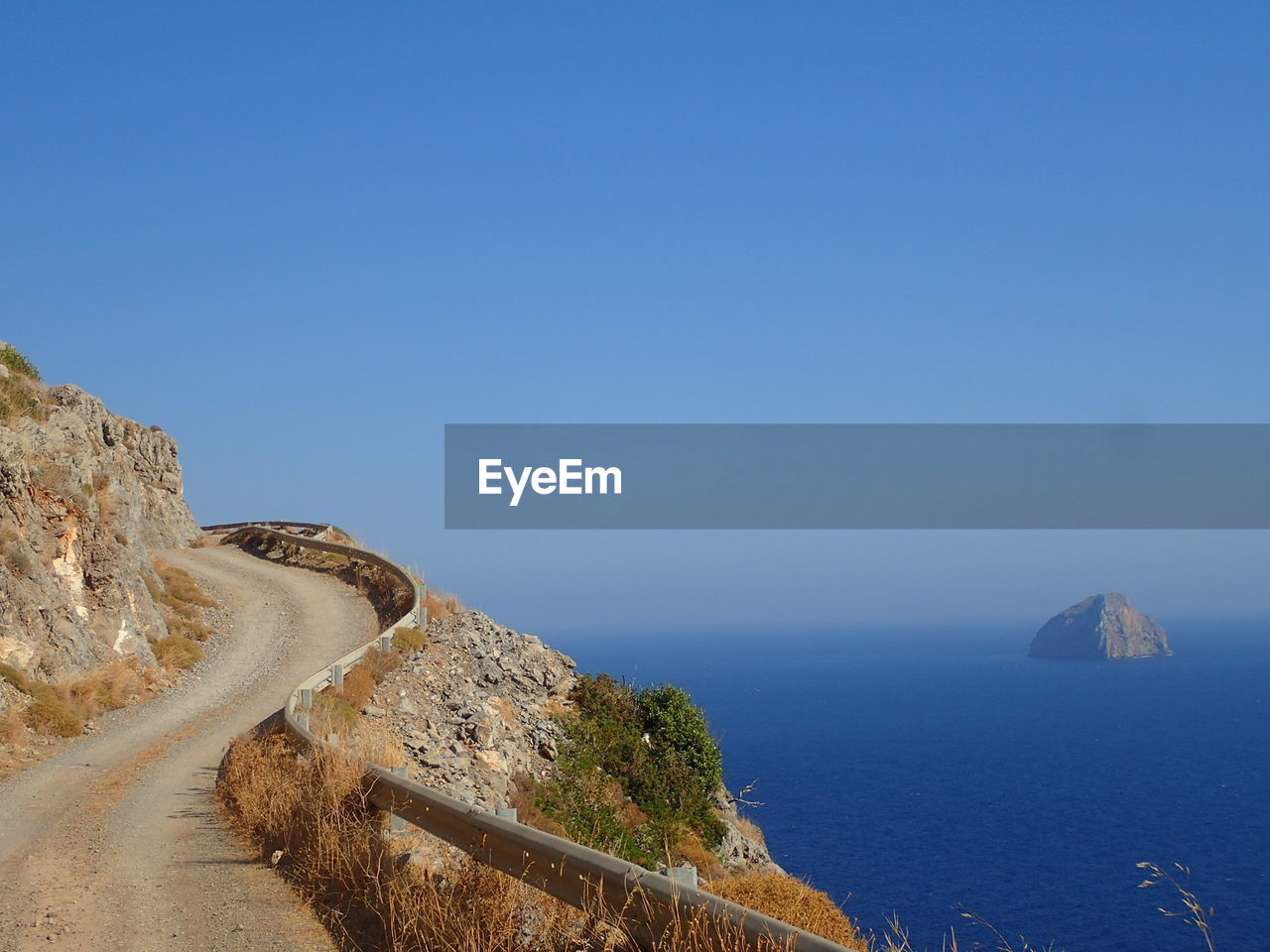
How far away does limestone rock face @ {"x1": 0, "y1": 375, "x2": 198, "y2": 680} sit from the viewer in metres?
19.2

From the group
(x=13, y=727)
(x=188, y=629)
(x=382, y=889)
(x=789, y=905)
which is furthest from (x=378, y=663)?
(x=789, y=905)

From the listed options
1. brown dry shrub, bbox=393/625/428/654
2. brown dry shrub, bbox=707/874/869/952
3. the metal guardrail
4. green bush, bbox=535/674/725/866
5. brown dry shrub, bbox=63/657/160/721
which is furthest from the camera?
brown dry shrub, bbox=393/625/428/654

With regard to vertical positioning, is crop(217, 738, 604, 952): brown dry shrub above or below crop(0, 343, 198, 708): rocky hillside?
below

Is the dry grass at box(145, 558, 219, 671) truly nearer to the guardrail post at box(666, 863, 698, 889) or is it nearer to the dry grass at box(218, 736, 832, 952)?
the dry grass at box(218, 736, 832, 952)

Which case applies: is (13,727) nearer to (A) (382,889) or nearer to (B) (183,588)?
(A) (382,889)

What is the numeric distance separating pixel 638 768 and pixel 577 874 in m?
21.0

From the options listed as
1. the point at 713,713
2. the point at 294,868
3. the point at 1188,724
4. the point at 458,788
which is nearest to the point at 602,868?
the point at 294,868

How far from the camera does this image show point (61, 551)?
21.2m

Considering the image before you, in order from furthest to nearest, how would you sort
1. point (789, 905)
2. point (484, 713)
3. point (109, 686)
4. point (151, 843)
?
1. point (484, 713)
2. point (109, 686)
3. point (151, 843)
4. point (789, 905)

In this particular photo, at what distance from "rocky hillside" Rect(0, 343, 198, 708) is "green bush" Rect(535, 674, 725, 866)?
9524mm

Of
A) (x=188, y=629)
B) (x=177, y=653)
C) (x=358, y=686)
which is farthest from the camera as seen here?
(x=188, y=629)

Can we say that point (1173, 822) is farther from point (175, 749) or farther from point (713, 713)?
point (175, 749)

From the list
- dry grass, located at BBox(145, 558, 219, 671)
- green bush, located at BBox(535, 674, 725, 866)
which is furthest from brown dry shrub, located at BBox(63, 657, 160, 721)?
green bush, located at BBox(535, 674, 725, 866)

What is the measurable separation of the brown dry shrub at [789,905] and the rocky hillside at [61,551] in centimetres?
1490
